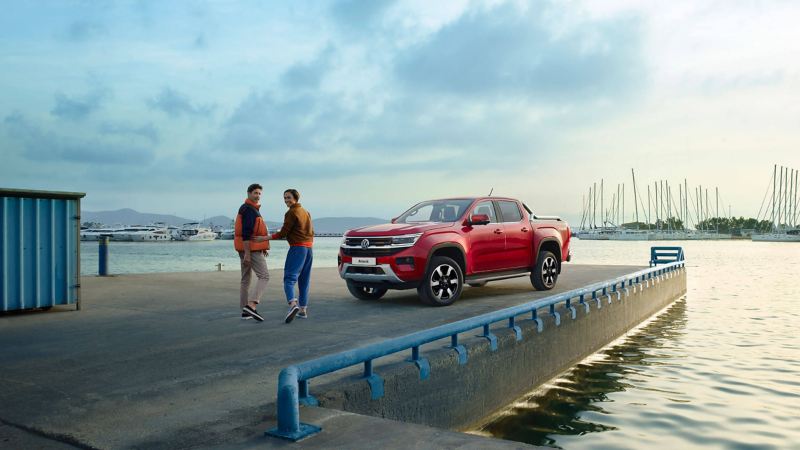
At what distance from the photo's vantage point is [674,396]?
8625 mm

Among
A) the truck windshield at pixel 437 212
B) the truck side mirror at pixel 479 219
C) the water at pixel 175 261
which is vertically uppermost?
the truck windshield at pixel 437 212

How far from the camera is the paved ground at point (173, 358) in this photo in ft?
13.9

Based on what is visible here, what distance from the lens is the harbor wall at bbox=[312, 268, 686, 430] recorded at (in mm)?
5352

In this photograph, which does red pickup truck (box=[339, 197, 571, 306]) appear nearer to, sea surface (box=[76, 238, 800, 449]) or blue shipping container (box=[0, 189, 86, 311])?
sea surface (box=[76, 238, 800, 449])

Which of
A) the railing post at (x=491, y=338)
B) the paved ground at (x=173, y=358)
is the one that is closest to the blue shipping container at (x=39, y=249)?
the paved ground at (x=173, y=358)

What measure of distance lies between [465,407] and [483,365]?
57 centimetres

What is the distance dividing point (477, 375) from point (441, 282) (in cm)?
381

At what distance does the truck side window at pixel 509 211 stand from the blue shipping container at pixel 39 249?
780 cm

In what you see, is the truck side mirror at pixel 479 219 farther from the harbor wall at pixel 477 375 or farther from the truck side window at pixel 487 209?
the harbor wall at pixel 477 375

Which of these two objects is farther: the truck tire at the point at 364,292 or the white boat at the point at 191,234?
the white boat at the point at 191,234

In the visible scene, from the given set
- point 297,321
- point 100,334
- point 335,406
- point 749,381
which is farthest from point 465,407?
point 749,381

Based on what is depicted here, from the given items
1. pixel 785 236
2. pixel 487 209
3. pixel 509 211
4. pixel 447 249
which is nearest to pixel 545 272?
pixel 509 211

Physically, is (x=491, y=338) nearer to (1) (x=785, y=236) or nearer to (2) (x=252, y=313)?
(2) (x=252, y=313)

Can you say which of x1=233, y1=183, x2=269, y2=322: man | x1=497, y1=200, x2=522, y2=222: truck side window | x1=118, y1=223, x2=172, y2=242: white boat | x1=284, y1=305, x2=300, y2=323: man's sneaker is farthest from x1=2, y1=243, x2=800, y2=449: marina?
x1=118, y1=223, x2=172, y2=242: white boat
